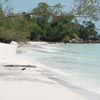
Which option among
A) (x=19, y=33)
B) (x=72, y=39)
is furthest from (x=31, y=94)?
(x=72, y=39)

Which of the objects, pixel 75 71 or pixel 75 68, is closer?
pixel 75 71

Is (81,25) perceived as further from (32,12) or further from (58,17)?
(32,12)

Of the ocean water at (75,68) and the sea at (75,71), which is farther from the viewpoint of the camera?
the ocean water at (75,68)

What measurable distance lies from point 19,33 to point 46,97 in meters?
52.5

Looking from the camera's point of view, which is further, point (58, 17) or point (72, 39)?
point (72, 39)

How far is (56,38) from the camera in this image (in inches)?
4195

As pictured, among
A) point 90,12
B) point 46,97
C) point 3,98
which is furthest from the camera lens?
point 46,97

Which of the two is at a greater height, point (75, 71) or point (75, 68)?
point (75, 71)

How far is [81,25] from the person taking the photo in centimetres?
426

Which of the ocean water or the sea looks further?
the ocean water

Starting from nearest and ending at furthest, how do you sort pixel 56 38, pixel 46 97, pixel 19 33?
1. pixel 46 97
2. pixel 19 33
3. pixel 56 38

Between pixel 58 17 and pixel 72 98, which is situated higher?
pixel 58 17

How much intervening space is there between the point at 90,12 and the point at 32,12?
2.46 feet

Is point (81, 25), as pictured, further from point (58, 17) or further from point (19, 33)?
point (19, 33)
